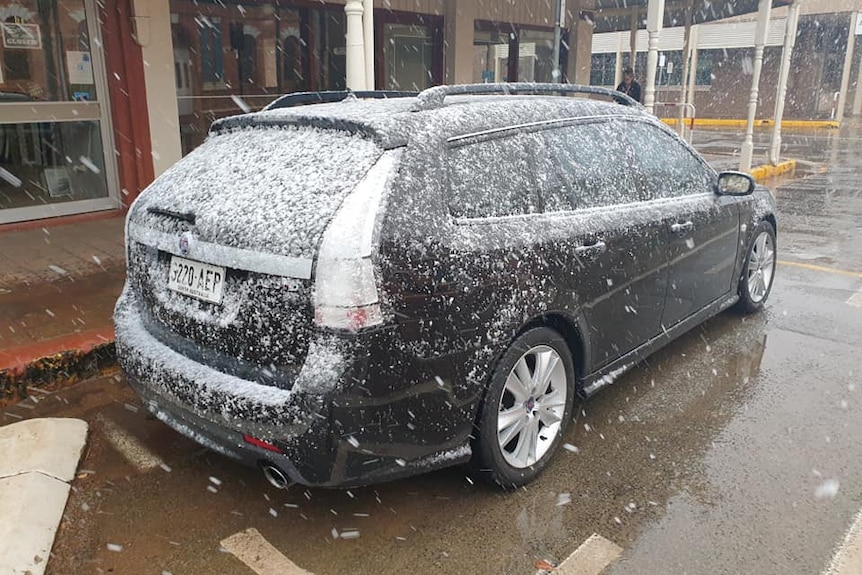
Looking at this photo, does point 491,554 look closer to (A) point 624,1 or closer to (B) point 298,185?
(B) point 298,185

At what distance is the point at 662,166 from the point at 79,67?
6154mm

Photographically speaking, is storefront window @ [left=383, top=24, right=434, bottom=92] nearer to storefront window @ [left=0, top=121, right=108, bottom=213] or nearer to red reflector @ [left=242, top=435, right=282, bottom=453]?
storefront window @ [left=0, top=121, right=108, bottom=213]

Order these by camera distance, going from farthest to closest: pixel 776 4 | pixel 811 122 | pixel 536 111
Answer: pixel 811 122, pixel 776 4, pixel 536 111

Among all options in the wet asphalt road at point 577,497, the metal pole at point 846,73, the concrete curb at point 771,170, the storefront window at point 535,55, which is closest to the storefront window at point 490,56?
the storefront window at point 535,55

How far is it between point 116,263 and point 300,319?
4250 mm

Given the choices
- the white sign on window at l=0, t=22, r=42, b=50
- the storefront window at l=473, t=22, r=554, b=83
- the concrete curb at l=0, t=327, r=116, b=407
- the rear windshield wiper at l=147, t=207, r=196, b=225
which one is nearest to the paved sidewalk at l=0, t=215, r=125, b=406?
the concrete curb at l=0, t=327, r=116, b=407

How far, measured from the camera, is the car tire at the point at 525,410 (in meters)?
2.96

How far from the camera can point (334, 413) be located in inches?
97.2

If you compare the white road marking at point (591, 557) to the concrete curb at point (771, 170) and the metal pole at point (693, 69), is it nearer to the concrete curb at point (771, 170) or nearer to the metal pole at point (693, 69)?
the concrete curb at point (771, 170)

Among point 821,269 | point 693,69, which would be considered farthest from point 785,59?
point 693,69

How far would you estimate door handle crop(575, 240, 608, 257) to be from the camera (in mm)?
3330

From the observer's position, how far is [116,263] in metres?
6.09

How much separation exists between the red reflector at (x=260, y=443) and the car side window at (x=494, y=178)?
3.69 ft

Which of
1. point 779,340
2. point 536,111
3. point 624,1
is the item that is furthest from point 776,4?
point 536,111
